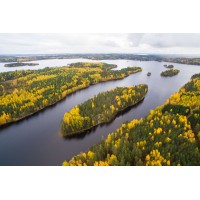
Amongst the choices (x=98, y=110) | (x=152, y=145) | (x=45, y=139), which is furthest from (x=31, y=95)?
(x=152, y=145)

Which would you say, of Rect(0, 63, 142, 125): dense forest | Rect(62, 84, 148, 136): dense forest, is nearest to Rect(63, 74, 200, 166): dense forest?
Rect(62, 84, 148, 136): dense forest

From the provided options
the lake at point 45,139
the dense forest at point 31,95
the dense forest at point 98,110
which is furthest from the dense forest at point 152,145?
the dense forest at point 31,95

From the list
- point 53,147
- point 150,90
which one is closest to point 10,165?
point 53,147

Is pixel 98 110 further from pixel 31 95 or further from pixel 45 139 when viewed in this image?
pixel 31 95

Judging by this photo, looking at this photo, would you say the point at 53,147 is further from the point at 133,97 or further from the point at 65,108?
the point at 133,97

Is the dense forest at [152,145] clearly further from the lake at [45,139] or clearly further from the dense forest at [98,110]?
the dense forest at [98,110]

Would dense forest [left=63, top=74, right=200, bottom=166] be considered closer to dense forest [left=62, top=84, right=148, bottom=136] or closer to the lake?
the lake
